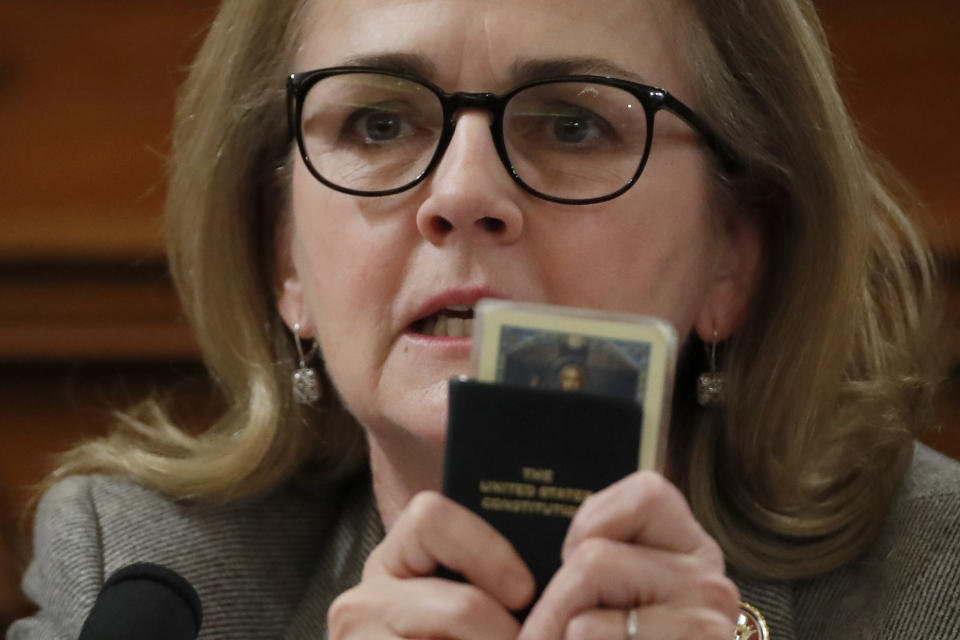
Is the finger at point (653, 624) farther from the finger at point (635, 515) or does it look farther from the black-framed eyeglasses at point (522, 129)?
the black-framed eyeglasses at point (522, 129)

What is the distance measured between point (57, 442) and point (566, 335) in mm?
1488

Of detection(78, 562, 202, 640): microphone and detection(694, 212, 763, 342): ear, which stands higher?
detection(694, 212, 763, 342): ear

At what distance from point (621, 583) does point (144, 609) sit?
383mm

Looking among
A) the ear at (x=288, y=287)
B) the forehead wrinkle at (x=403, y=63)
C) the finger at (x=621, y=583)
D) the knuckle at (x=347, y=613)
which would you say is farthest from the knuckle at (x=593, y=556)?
the ear at (x=288, y=287)

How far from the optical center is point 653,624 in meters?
0.82

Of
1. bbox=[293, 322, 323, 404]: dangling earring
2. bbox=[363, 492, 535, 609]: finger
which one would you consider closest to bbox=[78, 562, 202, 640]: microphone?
bbox=[363, 492, 535, 609]: finger

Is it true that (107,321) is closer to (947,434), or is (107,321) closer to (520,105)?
(520,105)

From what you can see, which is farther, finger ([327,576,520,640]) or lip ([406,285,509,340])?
lip ([406,285,509,340])

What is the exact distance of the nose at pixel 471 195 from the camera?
3.74 feet

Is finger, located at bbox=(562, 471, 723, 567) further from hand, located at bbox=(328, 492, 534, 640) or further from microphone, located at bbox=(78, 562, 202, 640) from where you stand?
microphone, located at bbox=(78, 562, 202, 640)

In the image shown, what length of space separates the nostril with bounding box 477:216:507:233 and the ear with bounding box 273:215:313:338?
0.37 m

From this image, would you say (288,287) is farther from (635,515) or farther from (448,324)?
(635,515)

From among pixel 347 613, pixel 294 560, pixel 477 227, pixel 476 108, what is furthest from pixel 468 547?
pixel 294 560

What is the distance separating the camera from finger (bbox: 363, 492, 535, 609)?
824 millimetres
